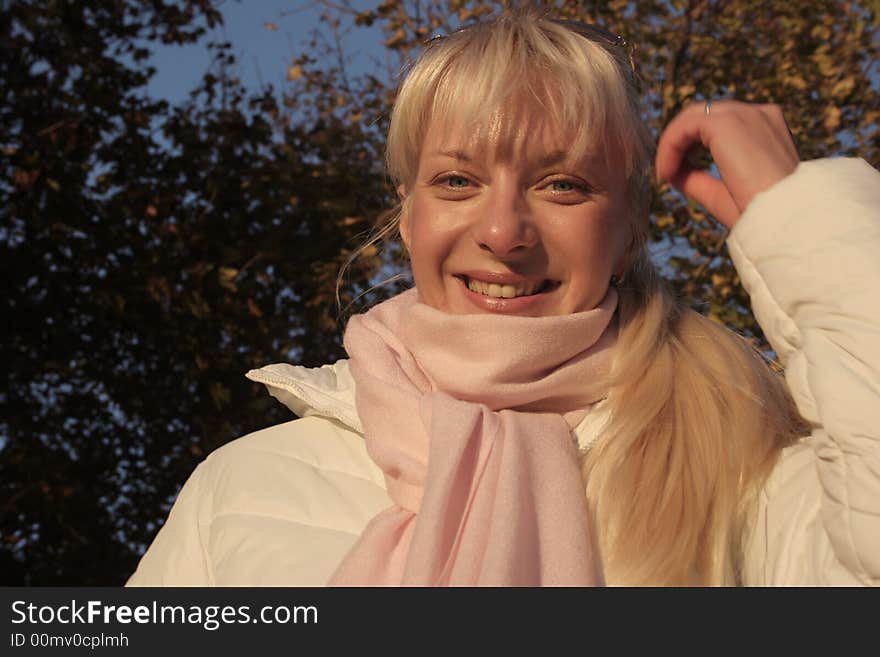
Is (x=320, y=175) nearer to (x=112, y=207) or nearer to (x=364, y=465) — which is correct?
(x=112, y=207)

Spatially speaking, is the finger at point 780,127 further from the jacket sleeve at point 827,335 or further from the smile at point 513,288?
the smile at point 513,288

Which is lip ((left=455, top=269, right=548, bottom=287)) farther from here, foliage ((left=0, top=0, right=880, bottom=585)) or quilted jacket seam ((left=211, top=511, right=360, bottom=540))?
foliage ((left=0, top=0, right=880, bottom=585))

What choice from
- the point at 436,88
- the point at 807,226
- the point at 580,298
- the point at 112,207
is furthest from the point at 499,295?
the point at 112,207

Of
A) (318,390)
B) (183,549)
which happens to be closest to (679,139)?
(318,390)

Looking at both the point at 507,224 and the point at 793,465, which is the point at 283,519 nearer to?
the point at 507,224

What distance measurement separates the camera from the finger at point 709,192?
206 centimetres

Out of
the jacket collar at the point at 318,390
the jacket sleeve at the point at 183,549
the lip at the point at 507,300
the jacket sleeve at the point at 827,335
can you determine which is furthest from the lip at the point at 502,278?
the jacket sleeve at the point at 183,549

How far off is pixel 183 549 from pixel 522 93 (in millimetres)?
1166

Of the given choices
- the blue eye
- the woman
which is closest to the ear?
the woman

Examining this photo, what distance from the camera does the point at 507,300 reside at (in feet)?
7.85

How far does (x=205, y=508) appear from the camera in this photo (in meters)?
2.51

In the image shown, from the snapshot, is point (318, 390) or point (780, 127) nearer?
point (780, 127)

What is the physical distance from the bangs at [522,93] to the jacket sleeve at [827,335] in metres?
0.48

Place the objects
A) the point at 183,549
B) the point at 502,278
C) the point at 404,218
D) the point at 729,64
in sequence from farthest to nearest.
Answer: the point at 729,64
the point at 404,218
the point at 183,549
the point at 502,278
